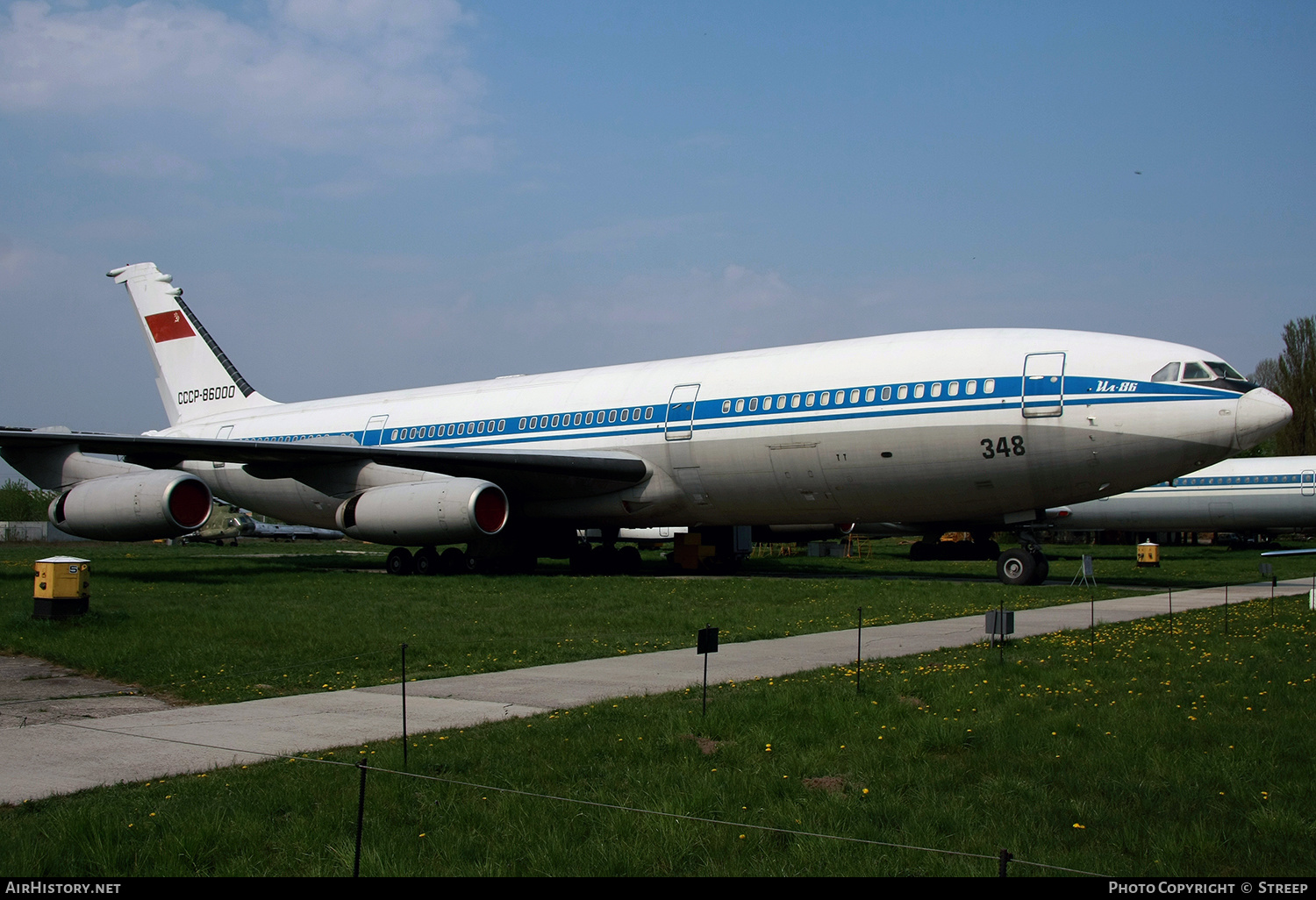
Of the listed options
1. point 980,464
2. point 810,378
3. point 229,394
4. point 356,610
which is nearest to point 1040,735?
point 356,610

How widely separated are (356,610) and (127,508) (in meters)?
9.67

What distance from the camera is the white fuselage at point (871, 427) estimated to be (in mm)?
18328

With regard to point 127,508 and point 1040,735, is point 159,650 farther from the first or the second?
point 127,508

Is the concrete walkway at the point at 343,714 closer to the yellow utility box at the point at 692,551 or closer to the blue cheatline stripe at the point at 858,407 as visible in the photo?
the blue cheatline stripe at the point at 858,407

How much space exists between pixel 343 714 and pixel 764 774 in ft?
12.7

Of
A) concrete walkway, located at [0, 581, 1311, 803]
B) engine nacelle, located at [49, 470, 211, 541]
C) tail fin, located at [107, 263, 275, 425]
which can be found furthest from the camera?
tail fin, located at [107, 263, 275, 425]

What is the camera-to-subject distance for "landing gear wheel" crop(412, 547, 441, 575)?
84.0ft

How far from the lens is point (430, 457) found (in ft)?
75.9

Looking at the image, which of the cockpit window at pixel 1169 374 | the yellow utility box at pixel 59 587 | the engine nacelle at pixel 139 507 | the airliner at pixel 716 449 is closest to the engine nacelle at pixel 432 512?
the airliner at pixel 716 449

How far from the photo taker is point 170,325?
33438 mm

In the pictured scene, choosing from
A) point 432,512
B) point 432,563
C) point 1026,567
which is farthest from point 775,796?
point 432,563

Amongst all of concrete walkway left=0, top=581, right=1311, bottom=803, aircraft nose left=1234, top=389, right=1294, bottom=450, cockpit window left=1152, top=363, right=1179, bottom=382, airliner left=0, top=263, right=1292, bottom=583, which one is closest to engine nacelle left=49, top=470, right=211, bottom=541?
airliner left=0, top=263, right=1292, bottom=583

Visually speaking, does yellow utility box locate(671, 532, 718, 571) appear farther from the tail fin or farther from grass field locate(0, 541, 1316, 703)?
the tail fin

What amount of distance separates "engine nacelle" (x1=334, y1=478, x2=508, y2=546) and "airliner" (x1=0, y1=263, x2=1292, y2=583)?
0.05 m
